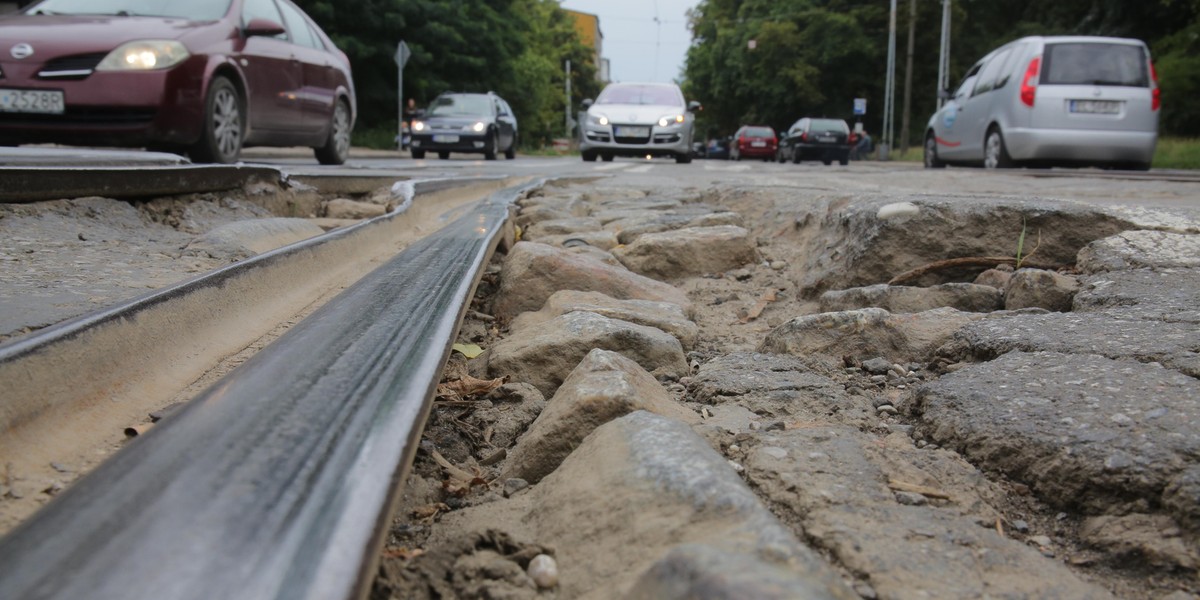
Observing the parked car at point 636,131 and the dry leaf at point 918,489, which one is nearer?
the dry leaf at point 918,489

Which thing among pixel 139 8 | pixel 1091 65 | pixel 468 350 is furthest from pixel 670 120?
pixel 468 350

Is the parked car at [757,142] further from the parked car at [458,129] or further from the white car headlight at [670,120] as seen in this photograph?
the white car headlight at [670,120]

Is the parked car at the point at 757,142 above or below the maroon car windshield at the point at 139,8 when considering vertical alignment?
below

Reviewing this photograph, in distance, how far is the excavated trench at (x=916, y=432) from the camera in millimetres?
1125

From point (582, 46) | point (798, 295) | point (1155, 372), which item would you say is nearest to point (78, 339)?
point (1155, 372)

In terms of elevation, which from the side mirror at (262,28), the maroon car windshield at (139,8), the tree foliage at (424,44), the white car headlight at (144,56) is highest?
the tree foliage at (424,44)

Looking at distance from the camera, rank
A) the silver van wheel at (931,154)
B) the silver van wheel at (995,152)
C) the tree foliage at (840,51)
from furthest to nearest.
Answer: the tree foliage at (840,51), the silver van wheel at (931,154), the silver van wheel at (995,152)

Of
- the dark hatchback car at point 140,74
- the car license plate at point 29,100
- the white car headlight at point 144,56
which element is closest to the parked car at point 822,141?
the dark hatchback car at point 140,74

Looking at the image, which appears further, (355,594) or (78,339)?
(78,339)

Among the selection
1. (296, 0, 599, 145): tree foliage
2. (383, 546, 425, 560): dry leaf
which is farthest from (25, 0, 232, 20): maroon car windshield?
(296, 0, 599, 145): tree foliage

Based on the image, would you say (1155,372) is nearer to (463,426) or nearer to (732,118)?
(463,426)

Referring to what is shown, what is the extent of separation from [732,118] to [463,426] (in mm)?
53397

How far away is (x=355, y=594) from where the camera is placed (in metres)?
0.82

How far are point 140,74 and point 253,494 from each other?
4.83 m
